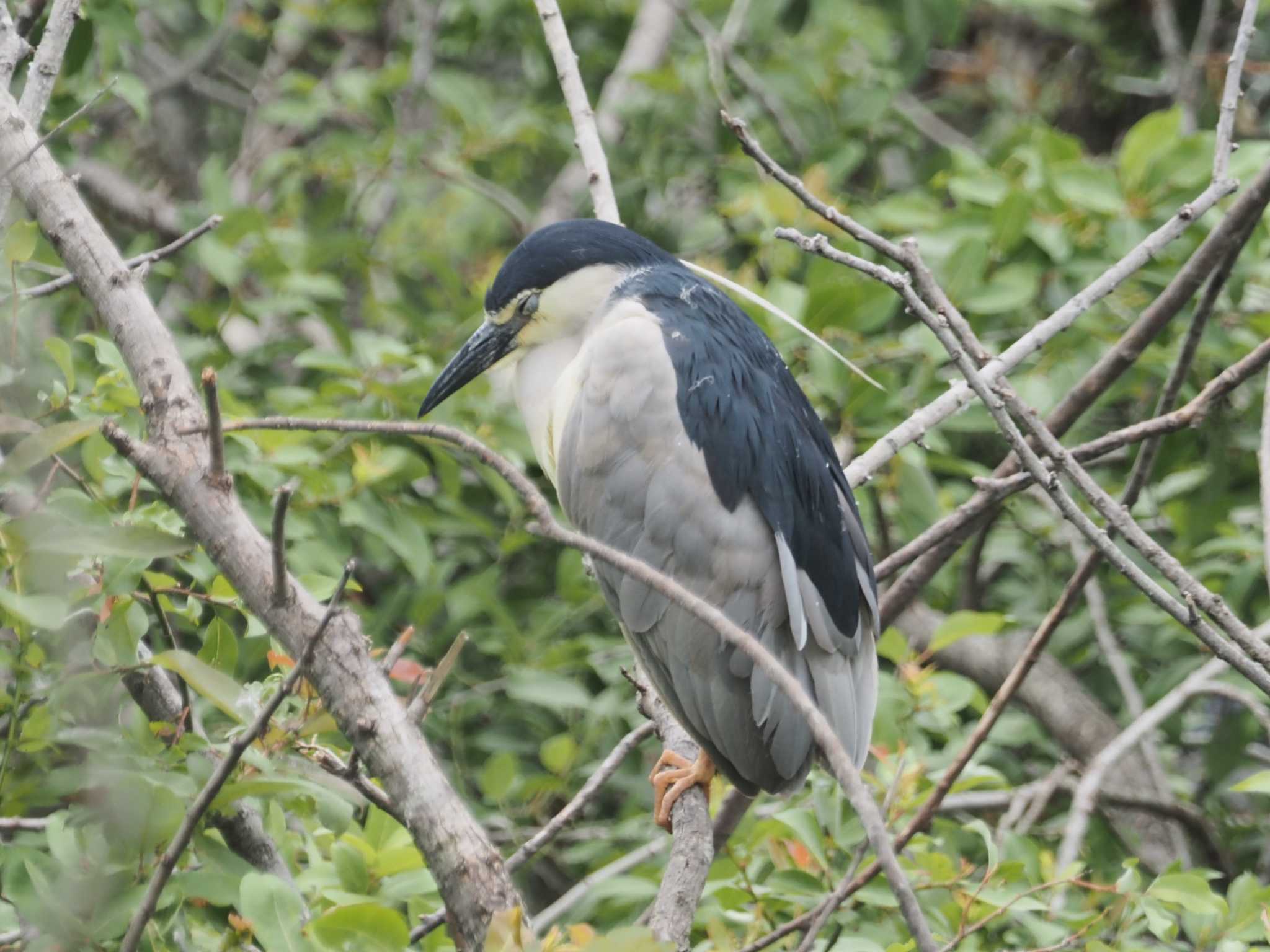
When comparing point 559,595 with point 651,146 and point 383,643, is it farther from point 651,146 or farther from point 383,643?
point 651,146

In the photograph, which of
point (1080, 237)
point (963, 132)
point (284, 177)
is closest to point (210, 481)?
point (1080, 237)

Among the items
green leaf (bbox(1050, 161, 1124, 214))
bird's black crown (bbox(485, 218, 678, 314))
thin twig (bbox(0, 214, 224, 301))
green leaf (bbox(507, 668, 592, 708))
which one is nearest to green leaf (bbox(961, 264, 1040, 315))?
green leaf (bbox(1050, 161, 1124, 214))

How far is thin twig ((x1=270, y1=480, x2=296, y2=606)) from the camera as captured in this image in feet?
3.67

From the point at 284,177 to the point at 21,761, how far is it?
261 centimetres

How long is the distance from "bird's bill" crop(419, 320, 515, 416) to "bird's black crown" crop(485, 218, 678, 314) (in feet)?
0.14

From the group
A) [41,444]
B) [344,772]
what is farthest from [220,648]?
[41,444]

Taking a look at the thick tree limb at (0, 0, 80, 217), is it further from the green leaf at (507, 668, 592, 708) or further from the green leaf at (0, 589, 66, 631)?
the green leaf at (507, 668, 592, 708)

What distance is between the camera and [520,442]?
9.22ft

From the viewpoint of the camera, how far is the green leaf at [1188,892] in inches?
69.0

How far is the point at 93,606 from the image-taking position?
1.46 metres

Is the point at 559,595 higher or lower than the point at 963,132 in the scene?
lower

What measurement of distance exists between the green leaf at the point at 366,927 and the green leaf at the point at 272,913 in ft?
0.17

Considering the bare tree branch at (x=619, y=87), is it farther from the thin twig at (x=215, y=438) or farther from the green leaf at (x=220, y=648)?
the thin twig at (x=215, y=438)

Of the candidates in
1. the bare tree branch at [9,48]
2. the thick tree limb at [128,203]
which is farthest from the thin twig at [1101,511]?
the thick tree limb at [128,203]
